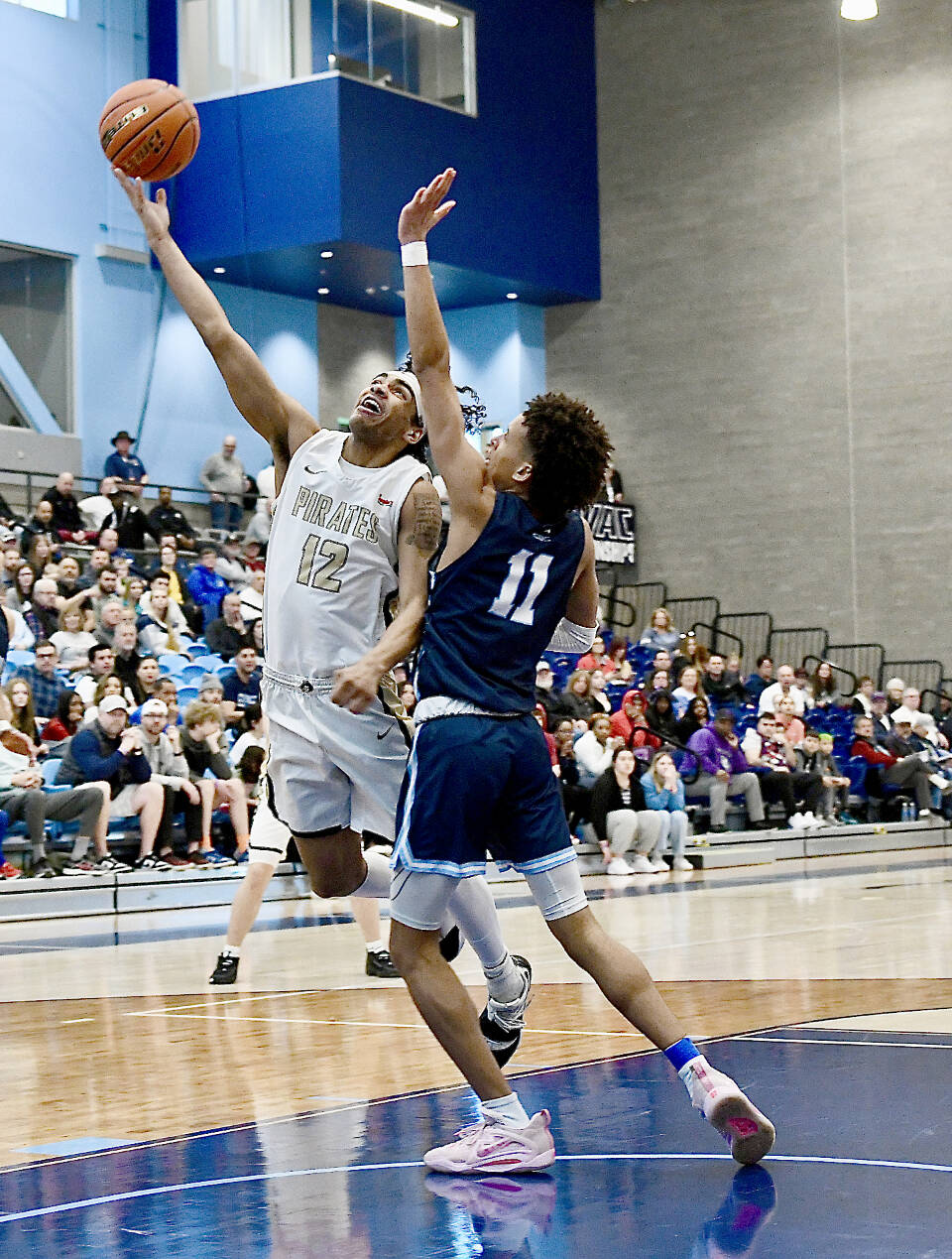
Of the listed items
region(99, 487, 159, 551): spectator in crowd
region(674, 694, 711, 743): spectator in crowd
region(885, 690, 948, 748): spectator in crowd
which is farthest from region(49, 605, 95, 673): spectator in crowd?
region(885, 690, 948, 748): spectator in crowd

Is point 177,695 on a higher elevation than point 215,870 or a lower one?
higher

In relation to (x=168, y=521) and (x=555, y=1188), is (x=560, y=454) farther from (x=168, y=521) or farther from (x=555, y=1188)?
(x=168, y=521)

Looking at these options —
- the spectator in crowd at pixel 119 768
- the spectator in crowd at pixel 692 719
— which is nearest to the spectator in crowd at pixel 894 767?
the spectator in crowd at pixel 692 719

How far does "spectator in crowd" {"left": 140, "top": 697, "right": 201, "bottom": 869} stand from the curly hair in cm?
878

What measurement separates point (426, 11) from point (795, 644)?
10.0 metres

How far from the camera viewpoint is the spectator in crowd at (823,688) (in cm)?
2225

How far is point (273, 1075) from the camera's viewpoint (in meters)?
5.70

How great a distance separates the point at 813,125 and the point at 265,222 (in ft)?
27.5

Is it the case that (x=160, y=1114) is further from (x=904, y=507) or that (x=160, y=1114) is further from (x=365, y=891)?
(x=904, y=507)

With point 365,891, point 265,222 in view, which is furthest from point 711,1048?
point 265,222

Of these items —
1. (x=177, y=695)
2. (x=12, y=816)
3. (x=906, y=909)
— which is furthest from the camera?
(x=177, y=695)

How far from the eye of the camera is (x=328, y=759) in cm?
497

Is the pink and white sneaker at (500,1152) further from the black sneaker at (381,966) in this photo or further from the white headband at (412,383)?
the black sneaker at (381,966)

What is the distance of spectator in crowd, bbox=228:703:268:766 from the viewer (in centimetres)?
1345
